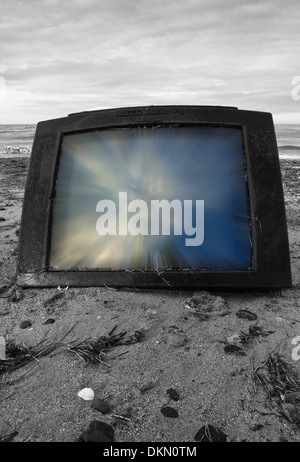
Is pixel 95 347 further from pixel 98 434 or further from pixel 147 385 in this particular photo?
pixel 98 434

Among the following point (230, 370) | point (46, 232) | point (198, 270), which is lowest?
point (230, 370)

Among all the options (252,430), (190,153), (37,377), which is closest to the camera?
(252,430)

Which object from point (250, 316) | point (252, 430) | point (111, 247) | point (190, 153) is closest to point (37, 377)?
point (111, 247)

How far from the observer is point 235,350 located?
4.84 ft

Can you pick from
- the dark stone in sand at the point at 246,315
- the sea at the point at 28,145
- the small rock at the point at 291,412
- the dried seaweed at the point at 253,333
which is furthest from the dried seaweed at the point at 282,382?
the sea at the point at 28,145

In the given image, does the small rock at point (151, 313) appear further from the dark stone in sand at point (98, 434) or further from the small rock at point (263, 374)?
the dark stone in sand at point (98, 434)

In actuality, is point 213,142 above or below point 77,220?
above

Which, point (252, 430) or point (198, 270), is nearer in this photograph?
point (252, 430)

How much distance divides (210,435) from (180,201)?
0.94m

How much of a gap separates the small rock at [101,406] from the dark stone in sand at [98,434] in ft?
0.17

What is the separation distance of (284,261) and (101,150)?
98 centimetres

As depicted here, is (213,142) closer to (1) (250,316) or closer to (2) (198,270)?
(2) (198,270)

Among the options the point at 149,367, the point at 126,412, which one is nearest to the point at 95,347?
the point at 149,367

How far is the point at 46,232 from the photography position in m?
1.74
